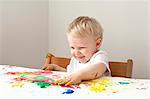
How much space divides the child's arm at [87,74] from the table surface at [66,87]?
0.05 ft

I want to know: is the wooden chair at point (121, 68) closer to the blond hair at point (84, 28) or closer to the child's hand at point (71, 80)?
the blond hair at point (84, 28)

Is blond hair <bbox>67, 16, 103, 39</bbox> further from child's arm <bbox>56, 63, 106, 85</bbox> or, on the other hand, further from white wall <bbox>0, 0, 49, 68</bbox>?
white wall <bbox>0, 0, 49, 68</bbox>

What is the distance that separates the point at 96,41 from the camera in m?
0.96

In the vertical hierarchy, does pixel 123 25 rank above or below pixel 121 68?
above

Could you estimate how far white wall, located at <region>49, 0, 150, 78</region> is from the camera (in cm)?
128

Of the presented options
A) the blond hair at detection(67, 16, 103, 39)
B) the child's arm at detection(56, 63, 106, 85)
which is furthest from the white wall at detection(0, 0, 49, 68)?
the child's arm at detection(56, 63, 106, 85)

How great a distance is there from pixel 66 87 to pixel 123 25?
0.74m

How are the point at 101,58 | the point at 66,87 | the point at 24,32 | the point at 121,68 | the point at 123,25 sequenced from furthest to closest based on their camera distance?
1. the point at 24,32
2. the point at 123,25
3. the point at 121,68
4. the point at 101,58
5. the point at 66,87

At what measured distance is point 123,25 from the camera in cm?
133

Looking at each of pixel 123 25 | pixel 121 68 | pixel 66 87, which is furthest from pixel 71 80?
pixel 123 25

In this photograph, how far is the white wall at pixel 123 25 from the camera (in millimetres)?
1277

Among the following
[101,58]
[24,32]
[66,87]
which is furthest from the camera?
[24,32]

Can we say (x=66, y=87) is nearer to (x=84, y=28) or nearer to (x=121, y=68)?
(x=84, y=28)

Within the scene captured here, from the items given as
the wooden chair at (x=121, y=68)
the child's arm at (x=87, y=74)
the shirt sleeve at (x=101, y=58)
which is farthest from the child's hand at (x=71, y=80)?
A: the wooden chair at (x=121, y=68)
